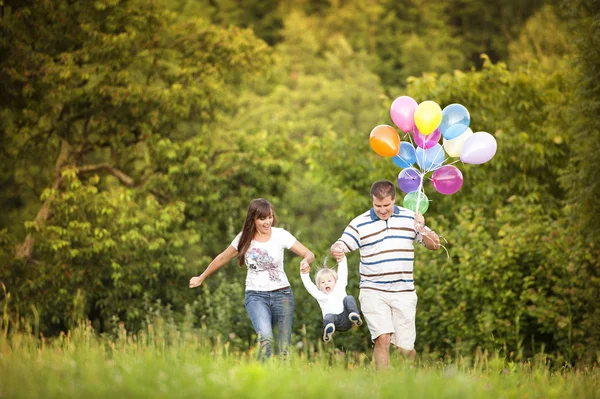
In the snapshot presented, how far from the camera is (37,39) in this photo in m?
15.4

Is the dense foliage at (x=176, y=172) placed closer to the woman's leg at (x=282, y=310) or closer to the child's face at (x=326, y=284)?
the child's face at (x=326, y=284)

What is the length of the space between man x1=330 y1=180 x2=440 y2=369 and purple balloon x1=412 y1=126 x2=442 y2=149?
1116 millimetres

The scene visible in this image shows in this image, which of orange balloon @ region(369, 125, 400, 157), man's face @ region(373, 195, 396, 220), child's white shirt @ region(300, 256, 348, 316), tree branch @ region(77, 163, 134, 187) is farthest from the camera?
tree branch @ region(77, 163, 134, 187)

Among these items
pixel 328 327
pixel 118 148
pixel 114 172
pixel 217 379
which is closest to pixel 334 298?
pixel 328 327

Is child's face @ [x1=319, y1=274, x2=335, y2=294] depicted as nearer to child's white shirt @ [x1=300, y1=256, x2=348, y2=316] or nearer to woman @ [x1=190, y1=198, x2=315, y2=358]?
child's white shirt @ [x1=300, y1=256, x2=348, y2=316]

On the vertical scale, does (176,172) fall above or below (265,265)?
above

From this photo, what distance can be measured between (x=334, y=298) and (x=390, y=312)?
48 cm

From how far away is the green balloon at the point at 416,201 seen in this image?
276 inches

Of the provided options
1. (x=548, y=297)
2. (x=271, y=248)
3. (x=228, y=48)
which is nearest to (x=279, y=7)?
(x=228, y=48)

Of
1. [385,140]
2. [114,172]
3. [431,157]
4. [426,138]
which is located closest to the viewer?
[385,140]

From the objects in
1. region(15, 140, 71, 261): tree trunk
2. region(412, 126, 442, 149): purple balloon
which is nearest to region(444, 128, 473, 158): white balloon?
region(412, 126, 442, 149): purple balloon

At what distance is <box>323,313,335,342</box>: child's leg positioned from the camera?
20.7 ft

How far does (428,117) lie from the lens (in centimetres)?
725

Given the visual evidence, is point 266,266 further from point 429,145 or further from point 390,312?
point 429,145
